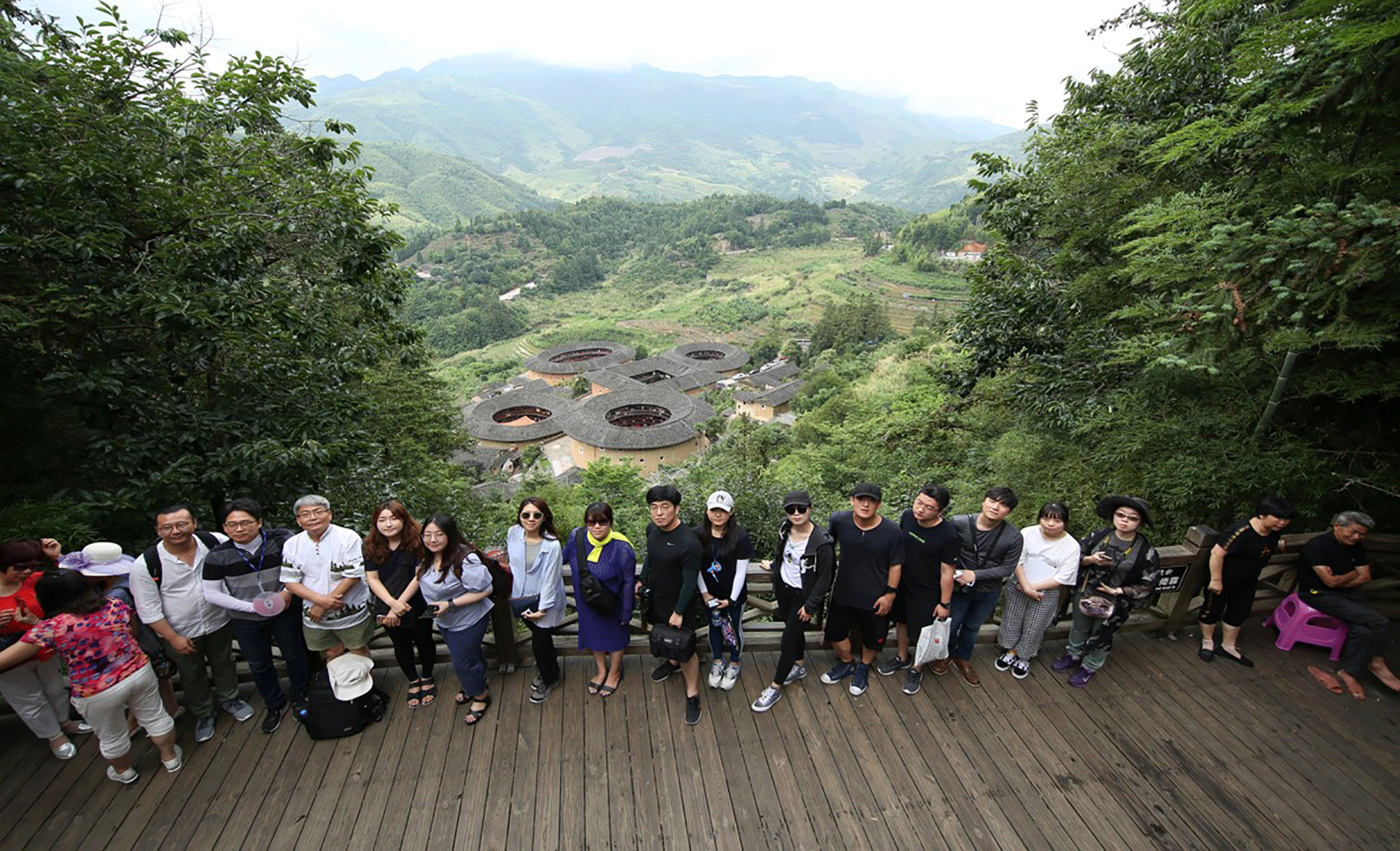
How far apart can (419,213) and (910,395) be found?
122 meters

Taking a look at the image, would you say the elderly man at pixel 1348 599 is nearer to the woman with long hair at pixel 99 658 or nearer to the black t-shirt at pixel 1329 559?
the black t-shirt at pixel 1329 559

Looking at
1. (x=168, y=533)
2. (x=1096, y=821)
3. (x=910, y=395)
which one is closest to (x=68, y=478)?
(x=168, y=533)

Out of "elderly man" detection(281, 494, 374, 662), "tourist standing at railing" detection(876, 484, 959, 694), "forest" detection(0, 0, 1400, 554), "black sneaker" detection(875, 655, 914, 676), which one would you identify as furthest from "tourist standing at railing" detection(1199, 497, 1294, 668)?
"elderly man" detection(281, 494, 374, 662)

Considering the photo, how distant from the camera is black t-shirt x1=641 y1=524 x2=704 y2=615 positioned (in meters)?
3.31

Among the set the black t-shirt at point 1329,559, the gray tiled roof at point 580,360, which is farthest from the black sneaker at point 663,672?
the gray tiled roof at point 580,360

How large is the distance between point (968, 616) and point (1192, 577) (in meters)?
1.76

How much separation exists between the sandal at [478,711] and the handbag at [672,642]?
1128 mm

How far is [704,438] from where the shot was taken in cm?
3055

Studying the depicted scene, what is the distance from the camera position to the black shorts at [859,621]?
3.60 metres

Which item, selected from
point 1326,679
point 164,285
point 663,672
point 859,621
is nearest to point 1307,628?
point 1326,679

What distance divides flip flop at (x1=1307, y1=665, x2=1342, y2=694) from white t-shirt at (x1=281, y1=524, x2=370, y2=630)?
6240mm

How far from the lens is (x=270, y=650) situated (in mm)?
3396

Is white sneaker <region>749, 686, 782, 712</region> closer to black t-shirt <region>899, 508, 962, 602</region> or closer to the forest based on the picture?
black t-shirt <region>899, 508, 962, 602</region>

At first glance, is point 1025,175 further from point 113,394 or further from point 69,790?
point 69,790
